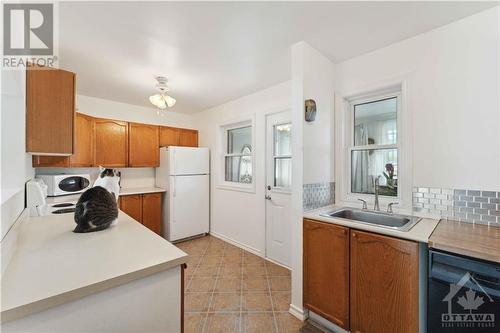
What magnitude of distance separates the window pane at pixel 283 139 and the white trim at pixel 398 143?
28.2 inches

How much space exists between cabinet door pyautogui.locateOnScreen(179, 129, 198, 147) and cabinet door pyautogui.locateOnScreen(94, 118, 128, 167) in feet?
3.15

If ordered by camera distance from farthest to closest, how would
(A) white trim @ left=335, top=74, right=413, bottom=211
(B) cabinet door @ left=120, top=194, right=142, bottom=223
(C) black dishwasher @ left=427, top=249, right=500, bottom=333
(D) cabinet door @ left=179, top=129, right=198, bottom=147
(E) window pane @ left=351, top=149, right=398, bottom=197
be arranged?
(D) cabinet door @ left=179, top=129, right=198, bottom=147 → (B) cabinet door @ left=120, top=194, right=142, bottom=223 → (E) window pane @ left=351, top=149, right=398, bottom=197 → (A) white trim @ left=335, top=74, right=413, bottom=211 → (C) black dishwasher @ left=427, top=249, right=500, bottom=333

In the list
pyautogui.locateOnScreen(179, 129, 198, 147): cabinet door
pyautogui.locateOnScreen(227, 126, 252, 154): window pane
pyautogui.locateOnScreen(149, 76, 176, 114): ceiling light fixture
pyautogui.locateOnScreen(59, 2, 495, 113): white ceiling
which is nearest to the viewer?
pyautogui.locateOnScreen(59, 2, 495, 113): white ceiling

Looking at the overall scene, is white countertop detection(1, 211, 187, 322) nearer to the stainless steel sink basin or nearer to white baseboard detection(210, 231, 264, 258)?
the stainless steel sink basin

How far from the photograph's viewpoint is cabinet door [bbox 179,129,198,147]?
4172mm

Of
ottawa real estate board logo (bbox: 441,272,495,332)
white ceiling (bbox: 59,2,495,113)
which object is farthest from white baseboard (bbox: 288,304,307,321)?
white ceiling (bbox: 59,2,495,113)

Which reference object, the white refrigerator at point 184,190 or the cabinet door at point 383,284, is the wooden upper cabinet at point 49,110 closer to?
the white refrigerator at point 184,190

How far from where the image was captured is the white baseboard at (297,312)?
1.86m

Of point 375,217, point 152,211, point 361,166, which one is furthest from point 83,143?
point 375,217

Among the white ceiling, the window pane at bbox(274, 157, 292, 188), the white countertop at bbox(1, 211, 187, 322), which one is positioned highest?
the white ceiling

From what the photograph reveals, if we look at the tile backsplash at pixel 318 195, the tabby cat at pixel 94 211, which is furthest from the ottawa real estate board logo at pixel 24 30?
the tile backsplash at pixel 318 195

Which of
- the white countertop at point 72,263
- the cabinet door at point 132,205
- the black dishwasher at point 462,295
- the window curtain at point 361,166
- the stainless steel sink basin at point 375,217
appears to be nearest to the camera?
the white countertop at point 72,263

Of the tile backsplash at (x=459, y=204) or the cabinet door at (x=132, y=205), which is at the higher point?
the tile backsplash at (x=459, y=204)

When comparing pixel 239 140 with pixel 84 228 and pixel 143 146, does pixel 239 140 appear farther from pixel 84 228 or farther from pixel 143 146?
pixel 84 228
